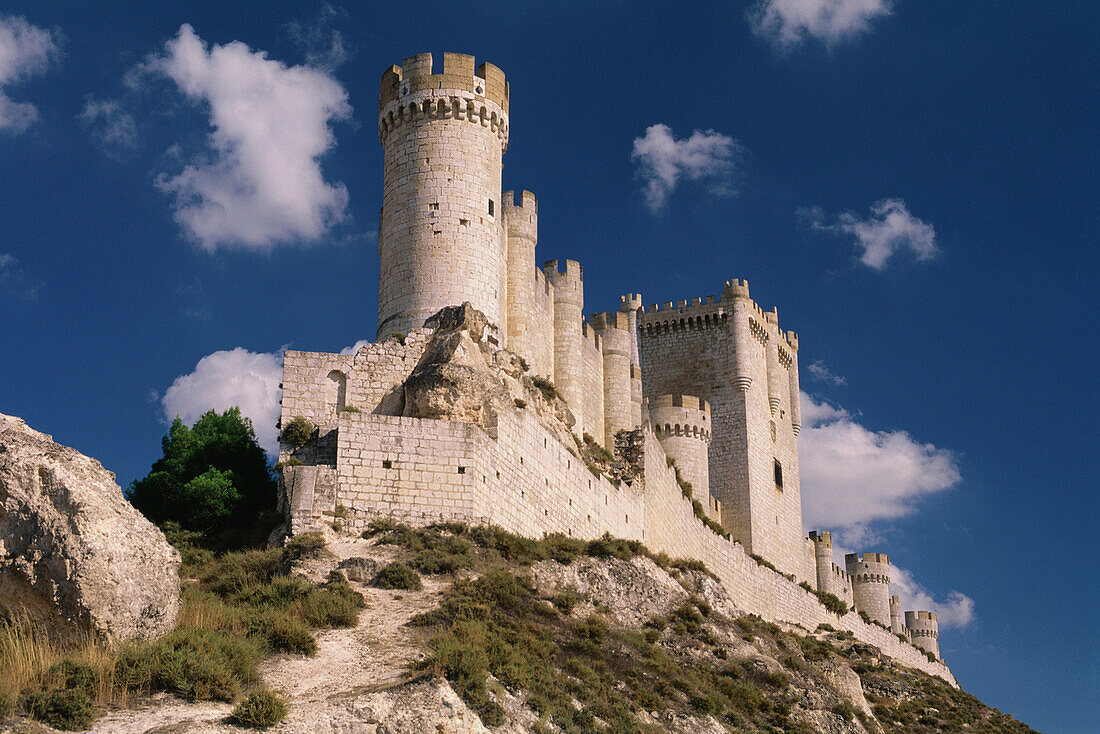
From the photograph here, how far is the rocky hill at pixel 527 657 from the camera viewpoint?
16250 millimetres

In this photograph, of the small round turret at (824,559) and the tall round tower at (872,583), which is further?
the tall round tower at (872,583)

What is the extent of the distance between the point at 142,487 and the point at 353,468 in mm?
6884

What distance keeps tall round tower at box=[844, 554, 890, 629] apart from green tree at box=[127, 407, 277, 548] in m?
48.6

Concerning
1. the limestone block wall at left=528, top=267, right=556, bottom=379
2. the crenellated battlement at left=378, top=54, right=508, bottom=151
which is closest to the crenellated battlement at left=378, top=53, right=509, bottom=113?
the crenellated battlement at left=378, top=54, right=508, bottom=151

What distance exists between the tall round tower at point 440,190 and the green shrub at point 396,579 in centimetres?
1184

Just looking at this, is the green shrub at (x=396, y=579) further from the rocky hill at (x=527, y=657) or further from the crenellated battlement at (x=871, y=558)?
the crenellated battlement at (x=871, y=558)

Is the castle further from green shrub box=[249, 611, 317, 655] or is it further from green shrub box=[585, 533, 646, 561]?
green shrub box=[249, 611, 317, 655]

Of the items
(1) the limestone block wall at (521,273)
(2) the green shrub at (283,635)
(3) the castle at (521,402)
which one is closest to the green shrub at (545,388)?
(3) the castle at (521,402)

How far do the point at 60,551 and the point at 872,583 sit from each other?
207 feet

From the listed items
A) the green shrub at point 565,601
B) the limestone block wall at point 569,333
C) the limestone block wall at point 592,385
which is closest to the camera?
the green shrub at point 565,601

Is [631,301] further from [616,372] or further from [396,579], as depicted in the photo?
[396,579]

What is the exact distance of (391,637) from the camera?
19.8 meters

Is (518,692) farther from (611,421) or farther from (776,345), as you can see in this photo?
(776,345)

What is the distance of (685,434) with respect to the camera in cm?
5000
